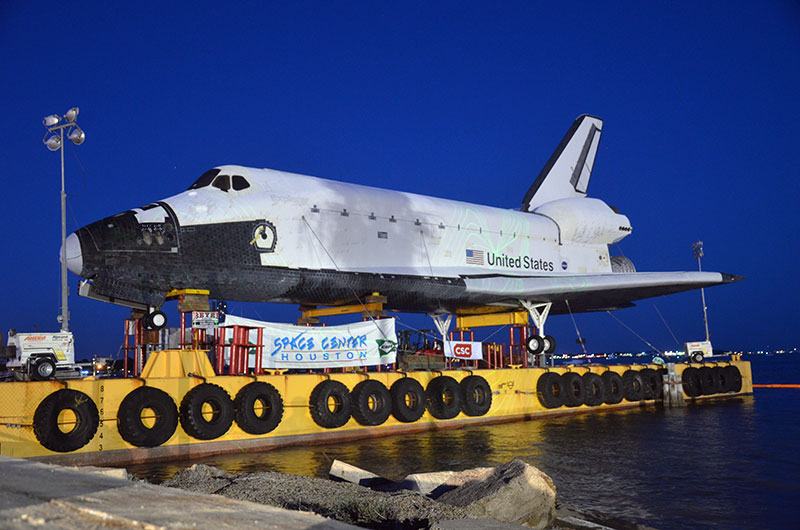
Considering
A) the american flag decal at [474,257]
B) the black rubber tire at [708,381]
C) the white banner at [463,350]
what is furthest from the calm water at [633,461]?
the black rubber tire at [708,381]

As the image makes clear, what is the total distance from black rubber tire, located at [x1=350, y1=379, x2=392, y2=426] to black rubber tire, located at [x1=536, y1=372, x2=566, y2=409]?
18.1 ft

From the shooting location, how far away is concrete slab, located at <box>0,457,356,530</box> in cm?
277

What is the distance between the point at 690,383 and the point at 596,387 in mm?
6027

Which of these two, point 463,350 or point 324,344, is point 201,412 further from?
point 463,350

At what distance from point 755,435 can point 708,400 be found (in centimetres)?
1068

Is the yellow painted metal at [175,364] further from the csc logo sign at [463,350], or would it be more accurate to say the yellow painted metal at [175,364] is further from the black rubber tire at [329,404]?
the csc logo sign at [463,350]

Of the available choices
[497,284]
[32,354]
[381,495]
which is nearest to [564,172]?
[497,284]

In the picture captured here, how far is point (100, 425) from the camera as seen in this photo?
1083 centimetres

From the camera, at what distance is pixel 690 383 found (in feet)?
77.2

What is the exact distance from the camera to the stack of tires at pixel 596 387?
Answer: 18.3m

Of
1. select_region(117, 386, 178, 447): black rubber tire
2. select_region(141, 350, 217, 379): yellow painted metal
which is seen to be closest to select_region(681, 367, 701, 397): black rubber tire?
select_region(141, 350, 217, 379): yellow painted metal

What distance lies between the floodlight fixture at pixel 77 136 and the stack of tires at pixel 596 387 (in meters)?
15.8

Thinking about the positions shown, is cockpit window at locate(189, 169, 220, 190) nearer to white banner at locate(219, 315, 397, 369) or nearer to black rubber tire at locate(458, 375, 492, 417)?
white banner at locate(219, 315, 397, 369)

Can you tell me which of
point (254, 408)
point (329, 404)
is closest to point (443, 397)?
point (329, 404)
